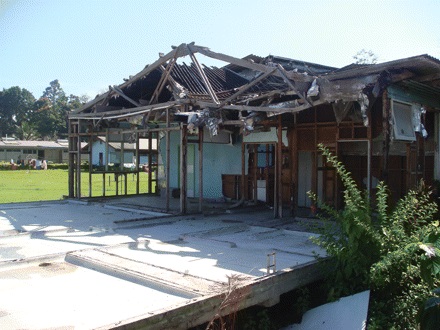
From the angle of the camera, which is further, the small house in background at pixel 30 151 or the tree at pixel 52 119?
the tree at pixel 52 119

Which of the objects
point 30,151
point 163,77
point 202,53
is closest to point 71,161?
point 163,77

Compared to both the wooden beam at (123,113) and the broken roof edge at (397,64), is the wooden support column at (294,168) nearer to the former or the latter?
the broken roof edge at (397,64)

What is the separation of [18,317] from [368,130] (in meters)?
7.47

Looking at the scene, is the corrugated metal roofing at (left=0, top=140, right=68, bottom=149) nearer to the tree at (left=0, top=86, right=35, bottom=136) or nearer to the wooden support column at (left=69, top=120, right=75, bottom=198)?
the tree at (left=0, top=86, right=35, bottom=136)

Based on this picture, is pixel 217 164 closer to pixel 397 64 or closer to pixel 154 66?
pixel 154 66

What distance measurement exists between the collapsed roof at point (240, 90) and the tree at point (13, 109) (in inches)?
2467

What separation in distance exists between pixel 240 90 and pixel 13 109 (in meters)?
70.3

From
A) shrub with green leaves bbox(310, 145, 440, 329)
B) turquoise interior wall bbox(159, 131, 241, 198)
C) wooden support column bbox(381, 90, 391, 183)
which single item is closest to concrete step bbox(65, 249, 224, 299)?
shrub with green leaves bbox(310, 145, 440, 329)

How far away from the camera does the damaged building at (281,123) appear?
848cm

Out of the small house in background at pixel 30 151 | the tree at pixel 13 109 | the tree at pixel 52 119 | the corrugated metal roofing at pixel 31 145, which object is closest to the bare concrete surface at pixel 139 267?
the corrugated metal roofing at pixel 31 145

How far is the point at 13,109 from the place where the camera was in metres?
70.4

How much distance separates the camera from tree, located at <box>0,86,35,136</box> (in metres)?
69.7

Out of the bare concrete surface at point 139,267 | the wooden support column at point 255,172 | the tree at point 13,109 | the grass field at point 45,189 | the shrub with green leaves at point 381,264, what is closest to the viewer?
the bare concrete surface at point 139,267

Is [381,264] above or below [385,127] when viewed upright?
below
